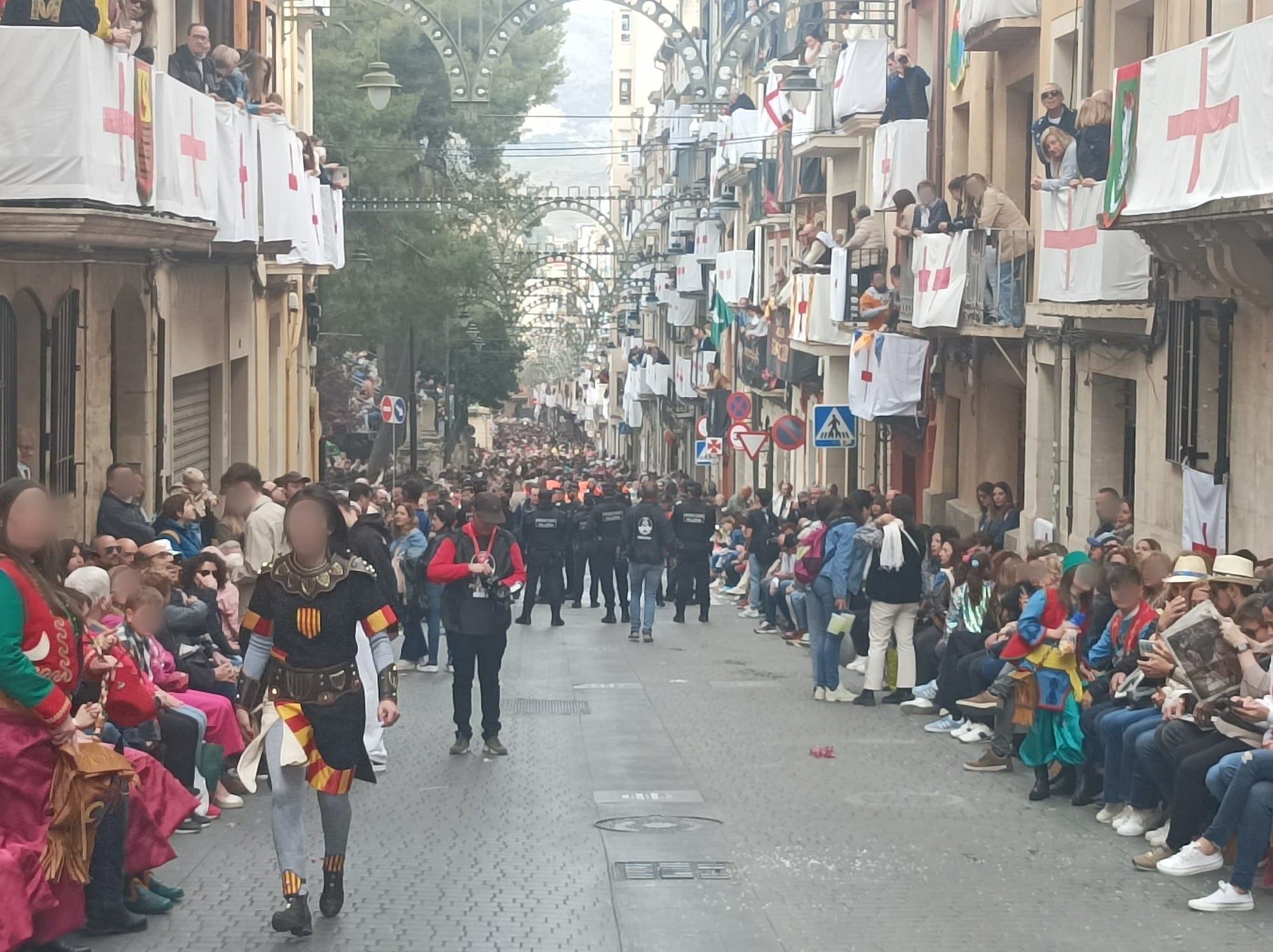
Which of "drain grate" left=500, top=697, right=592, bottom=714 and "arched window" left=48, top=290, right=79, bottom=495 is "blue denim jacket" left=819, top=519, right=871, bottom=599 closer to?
"drain grate" left=500, top=697, right=592, bottom=714

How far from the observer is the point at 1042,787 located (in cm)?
1208

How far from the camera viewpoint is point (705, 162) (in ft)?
222

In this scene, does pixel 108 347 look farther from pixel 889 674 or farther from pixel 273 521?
pixel 889 674

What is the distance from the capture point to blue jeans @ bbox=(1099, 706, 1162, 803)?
10961 millimetres

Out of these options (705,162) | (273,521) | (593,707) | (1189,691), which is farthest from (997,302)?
(705,162)

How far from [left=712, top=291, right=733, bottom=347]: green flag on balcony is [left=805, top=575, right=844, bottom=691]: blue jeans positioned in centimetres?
3470

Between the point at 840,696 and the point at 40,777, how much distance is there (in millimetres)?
10012

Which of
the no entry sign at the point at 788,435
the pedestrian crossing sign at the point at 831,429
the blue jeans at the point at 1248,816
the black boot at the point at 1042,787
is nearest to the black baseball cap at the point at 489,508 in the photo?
the black boot at the point at 1042,787

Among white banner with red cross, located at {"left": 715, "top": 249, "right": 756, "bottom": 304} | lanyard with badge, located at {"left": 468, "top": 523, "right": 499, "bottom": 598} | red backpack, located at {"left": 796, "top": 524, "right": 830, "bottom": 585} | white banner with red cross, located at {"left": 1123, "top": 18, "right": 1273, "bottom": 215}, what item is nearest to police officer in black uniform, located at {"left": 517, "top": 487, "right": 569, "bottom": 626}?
red backpack, located at {"left": 796, "top": 524, "right": 830, "bottom": 585}

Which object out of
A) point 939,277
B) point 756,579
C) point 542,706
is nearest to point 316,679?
point 542,706

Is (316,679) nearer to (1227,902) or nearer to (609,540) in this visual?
(1227,902)

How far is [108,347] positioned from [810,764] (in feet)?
29.4

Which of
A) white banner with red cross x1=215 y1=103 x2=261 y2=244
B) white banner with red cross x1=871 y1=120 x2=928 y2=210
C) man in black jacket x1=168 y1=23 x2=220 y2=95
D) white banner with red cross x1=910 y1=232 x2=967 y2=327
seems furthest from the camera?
white banner with red cross x1=871 y1=120 x2=928 y2=210

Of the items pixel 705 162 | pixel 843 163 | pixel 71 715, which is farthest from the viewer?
pixel 705 162
